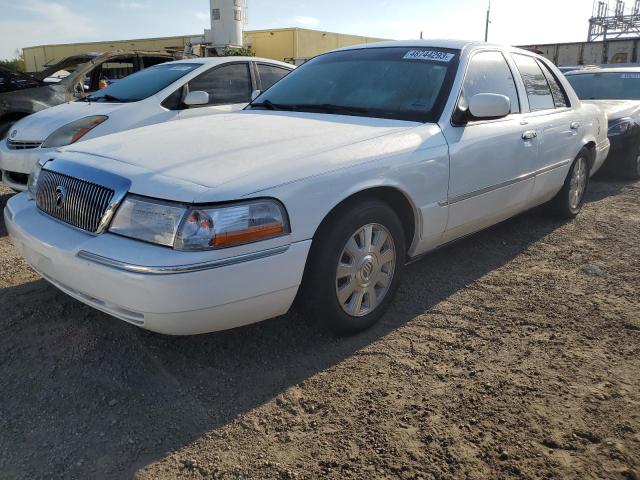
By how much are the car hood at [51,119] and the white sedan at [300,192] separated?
2324mm

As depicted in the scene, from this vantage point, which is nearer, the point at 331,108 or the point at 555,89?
the point at 331,108

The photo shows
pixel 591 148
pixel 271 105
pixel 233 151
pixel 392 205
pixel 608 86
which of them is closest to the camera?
pixel 233 151

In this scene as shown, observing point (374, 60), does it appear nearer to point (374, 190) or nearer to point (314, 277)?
point (374, 190)

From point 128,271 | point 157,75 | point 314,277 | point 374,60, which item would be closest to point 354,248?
point 314,277

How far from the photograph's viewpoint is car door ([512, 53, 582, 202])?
14.1ft

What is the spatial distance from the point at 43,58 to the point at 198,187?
52673 millimetres

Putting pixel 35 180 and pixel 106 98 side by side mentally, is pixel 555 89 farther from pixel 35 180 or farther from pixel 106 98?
pixel 106 98

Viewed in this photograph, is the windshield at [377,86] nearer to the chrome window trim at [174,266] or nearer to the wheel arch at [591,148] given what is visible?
the chrome window trim at [174,266]

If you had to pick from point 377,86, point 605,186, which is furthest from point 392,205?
point 605,186

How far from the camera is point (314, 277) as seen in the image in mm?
2725

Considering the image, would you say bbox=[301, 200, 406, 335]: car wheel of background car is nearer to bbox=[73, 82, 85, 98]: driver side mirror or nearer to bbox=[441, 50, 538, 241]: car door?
bbox=[441, 50, 538, 241]: car door

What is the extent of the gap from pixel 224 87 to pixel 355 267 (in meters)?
4.09

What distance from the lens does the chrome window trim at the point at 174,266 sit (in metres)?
2.27

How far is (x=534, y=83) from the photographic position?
14.6ft
